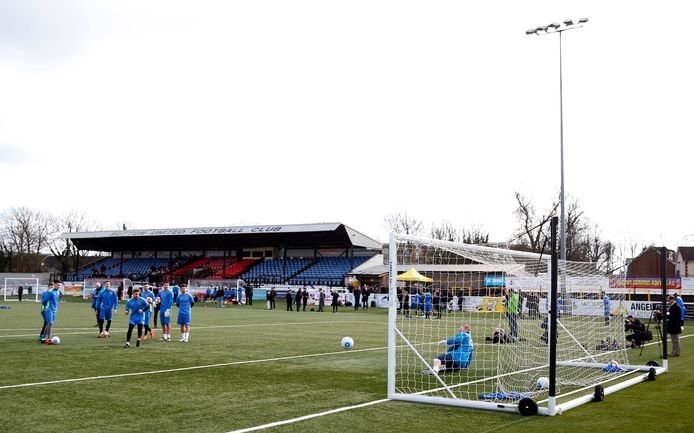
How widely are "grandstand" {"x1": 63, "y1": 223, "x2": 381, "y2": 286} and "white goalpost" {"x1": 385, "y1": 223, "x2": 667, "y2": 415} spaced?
41.1m

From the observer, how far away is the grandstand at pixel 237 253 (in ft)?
201

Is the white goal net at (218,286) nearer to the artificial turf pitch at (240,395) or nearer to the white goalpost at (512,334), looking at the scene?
the artificial turf pitch at (240,395)

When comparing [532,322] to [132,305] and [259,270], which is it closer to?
[132,305]

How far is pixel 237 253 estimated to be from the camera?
7019cm

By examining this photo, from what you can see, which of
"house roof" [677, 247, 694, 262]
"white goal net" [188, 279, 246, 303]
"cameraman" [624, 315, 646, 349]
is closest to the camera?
"cameraman" [624, 315, 646, 349]

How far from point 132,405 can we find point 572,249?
52039mm

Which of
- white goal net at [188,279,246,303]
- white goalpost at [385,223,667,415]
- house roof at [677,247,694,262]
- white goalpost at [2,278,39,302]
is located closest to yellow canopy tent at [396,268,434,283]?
white goalpost at [385,223,667,415]

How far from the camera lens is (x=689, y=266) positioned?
84.4 m

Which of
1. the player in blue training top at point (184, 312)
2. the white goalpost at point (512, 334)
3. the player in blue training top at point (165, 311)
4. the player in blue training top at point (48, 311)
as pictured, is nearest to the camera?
the white goalpost at point (512, 334)

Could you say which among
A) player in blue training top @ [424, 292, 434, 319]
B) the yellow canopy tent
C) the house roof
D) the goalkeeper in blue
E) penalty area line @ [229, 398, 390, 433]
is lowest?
penalty area line @ [229, 398, 390, 433]

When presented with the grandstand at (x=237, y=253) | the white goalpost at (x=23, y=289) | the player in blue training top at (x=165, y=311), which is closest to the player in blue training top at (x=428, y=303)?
the player in blue training top at (x=165, y=311)

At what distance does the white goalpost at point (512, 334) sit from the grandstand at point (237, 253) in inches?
1617

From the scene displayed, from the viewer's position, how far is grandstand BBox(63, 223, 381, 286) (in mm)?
61156

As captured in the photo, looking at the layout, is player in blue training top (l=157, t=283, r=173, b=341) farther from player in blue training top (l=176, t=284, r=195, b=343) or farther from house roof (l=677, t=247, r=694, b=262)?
house roof (l=677, t=247, r=694, b=262)
